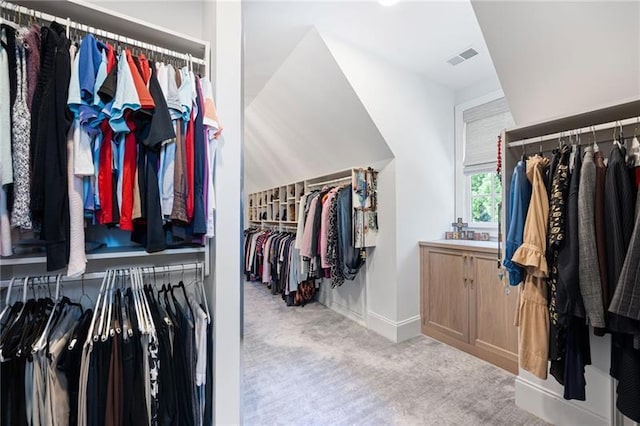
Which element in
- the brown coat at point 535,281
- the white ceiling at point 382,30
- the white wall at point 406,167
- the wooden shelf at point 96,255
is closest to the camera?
the wooden shelf at point 96,255

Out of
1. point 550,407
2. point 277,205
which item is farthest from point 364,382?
point 277,205

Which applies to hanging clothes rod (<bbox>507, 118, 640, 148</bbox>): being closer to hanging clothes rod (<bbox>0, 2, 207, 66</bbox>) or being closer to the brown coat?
the brown coat

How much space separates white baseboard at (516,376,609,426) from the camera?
1.48 m

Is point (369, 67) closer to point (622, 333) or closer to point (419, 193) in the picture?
point (419, 193)

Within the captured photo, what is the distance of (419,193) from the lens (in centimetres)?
286

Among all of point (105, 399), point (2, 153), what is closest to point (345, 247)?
point (105, 399)

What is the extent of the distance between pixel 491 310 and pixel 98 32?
9.93 feet

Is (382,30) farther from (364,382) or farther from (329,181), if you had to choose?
(364,382)

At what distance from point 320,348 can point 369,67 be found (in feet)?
8.70

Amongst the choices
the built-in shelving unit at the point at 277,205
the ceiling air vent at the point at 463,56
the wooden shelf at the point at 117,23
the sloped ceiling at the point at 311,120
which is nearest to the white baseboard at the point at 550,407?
the sloped ceiling at the point at 311,120

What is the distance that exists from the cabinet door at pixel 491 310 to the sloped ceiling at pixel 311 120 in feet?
4.37

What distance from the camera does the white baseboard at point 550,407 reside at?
1479mm

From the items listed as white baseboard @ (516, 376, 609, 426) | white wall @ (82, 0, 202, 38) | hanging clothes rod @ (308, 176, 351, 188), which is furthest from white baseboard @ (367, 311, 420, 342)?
white wall @ (82, 0, 202, 38)

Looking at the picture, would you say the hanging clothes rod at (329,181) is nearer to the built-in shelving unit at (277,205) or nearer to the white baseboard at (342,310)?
the built-in shelving unit at (277,205)
